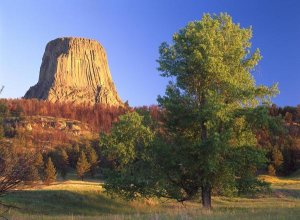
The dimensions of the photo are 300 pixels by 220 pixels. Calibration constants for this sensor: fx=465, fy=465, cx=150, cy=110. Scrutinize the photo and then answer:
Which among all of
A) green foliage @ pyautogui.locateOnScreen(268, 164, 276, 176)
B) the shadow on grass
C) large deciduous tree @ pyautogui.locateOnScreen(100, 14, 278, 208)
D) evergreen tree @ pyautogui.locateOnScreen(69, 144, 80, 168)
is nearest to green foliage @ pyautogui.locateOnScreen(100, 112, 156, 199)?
large deciduous tree @ pyautogui.locateOnScreen(100, 14, 278, 208)

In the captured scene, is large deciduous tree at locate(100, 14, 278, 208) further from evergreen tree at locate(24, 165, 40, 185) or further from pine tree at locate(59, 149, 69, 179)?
pine tree at locate(59, 149, 69, 179)

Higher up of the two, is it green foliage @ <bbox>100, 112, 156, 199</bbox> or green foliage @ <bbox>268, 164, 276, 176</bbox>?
green foliage @ <bbox>268, 164, 276, 176</bbox>

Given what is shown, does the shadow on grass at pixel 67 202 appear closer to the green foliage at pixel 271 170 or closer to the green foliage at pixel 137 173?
the green foliage at pixel 137 173

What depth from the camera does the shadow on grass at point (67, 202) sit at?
34.1m

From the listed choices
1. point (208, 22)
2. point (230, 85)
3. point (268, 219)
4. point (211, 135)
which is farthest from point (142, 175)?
point (268, 219)

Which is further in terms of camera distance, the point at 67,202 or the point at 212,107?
the point at 67,202

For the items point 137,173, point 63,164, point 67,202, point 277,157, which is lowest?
point 67,202

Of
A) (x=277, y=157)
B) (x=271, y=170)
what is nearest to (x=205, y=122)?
(x=271, y=170)

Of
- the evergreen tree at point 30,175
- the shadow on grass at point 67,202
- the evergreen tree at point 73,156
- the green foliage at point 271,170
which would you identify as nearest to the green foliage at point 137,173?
the shadow on grass at point 67,202

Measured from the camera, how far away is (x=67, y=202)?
37688 mm

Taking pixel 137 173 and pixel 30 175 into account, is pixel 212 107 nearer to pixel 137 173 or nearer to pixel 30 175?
pixel 137 173

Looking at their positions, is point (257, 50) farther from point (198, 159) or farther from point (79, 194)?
point (79, 194)

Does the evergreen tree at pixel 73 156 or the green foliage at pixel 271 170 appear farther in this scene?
the evergreen tree at pixel 73 156

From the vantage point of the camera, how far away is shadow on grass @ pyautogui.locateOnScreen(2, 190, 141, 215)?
3412 cm
